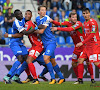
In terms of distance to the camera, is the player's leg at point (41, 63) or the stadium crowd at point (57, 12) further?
the stadium crowd at point (57, 12)

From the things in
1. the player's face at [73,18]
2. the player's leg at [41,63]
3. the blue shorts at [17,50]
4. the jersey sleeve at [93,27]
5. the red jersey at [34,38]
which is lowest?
the player's leg at [41,63]

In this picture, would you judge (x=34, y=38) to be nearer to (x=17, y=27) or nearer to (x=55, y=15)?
(x=17, y=27)

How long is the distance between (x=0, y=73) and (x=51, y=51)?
310cm

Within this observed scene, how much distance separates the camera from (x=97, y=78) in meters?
11.6

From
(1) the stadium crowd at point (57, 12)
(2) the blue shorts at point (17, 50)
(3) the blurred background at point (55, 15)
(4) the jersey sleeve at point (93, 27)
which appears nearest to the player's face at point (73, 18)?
(4) the jersey sleeve at point (93, 27)

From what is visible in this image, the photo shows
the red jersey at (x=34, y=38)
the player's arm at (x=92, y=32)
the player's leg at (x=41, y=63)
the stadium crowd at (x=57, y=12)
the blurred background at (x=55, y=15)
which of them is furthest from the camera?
the stadium crowd at (x=57, y=12)

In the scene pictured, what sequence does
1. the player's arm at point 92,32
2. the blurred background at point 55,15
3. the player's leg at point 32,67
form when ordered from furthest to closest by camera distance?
the blurred background at point 55,15, the player's arm at point 92,32, the player's leg at point 32,67

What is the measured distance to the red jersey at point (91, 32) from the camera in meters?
9.12

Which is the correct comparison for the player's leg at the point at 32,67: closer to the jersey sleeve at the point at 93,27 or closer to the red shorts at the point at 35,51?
the red shorts at the point at 35,51

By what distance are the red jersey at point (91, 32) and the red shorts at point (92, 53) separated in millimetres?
145

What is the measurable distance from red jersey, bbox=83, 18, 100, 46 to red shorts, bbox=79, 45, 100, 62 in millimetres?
145

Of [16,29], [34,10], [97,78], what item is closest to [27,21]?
[16,29]

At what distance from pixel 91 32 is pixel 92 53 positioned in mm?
598

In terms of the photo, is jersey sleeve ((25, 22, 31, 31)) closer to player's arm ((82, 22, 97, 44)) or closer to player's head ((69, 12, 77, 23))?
player's head ((69, 12, 77, 23))
